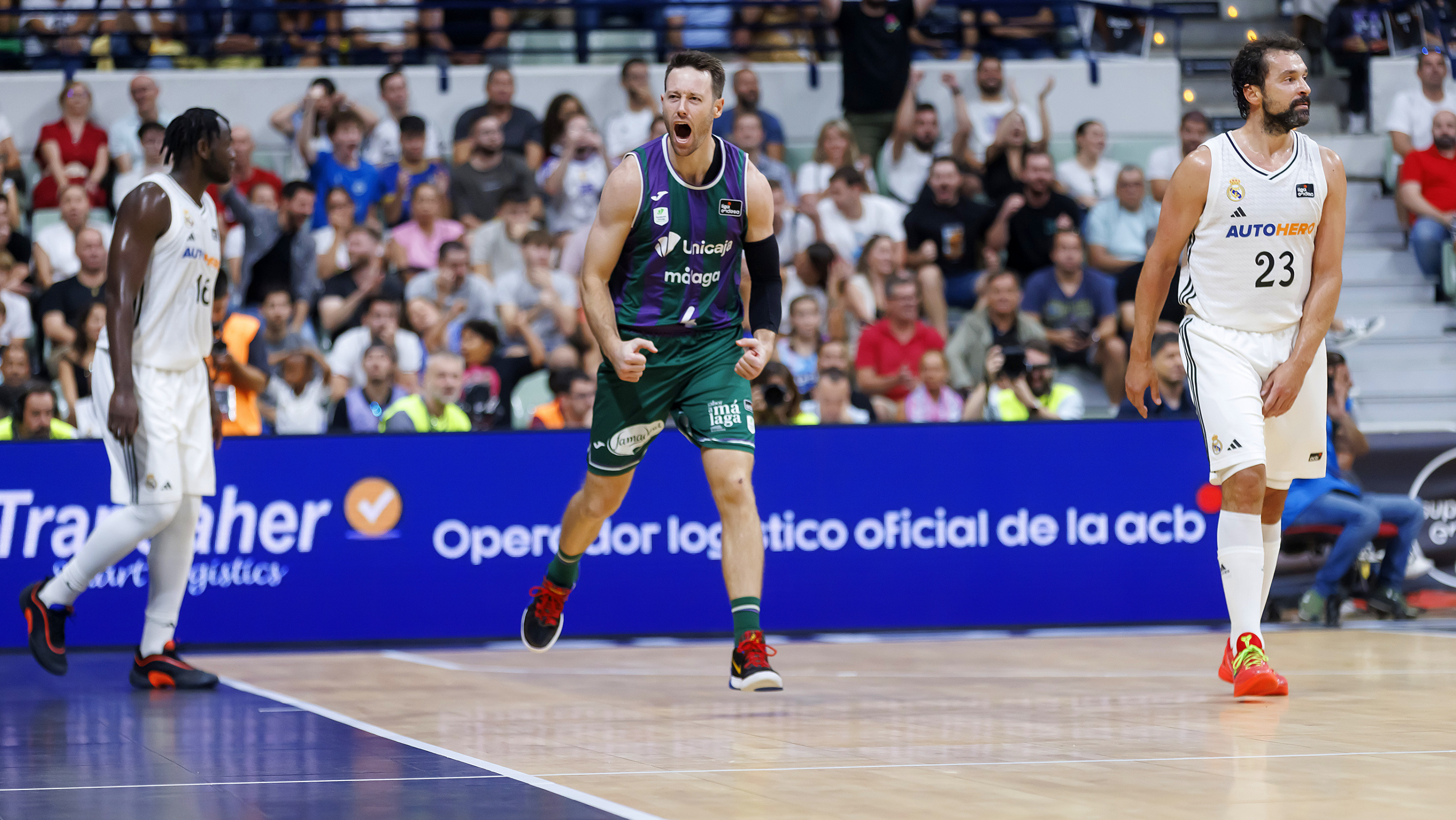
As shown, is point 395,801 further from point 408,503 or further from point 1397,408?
point 1397,408

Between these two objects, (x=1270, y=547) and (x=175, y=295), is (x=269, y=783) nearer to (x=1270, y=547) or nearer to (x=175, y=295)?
(x=175, y=295)

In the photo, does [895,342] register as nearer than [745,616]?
No

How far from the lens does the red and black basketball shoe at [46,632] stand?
7.03 meters

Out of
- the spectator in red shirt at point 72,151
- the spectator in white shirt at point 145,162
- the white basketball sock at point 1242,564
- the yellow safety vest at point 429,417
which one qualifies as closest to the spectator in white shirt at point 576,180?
the spectator in white shirt at point 145,162

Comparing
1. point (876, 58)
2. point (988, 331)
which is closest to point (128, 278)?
point (988, 331)

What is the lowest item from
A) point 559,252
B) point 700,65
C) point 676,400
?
point 676,400

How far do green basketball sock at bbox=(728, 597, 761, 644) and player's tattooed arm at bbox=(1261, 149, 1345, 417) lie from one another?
2012 mm

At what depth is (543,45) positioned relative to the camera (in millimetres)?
16062

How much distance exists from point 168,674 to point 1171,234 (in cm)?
443

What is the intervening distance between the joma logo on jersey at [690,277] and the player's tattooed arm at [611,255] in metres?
0.21

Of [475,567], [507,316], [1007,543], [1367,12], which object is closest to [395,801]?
[475,567]

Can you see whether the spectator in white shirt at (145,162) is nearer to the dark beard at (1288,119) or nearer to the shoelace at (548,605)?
the shoelace at (548,605)

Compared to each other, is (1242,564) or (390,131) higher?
(390,131)

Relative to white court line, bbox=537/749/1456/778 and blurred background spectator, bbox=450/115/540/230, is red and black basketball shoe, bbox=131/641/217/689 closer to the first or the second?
white court line, bbox=537/749/1456/778
